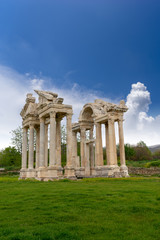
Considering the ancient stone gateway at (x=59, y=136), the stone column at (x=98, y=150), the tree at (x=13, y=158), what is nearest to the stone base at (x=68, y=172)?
the ancient stone gateway at (x=59, y=136)

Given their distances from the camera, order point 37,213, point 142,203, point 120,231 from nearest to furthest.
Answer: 1. point 120,231
2. point 37,213
3. point 142,203

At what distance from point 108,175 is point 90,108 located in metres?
9.91

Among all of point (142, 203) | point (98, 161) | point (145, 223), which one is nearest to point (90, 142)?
point (98, 161)

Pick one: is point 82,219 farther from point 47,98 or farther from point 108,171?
point 108,171

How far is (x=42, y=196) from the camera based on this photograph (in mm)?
11375

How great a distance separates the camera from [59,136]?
87.0 feet

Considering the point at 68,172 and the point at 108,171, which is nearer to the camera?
the point at 68,172

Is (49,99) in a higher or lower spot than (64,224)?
higher

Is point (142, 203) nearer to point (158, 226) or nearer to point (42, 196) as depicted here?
point (158, 226)

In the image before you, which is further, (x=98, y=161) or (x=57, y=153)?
(x=98, y=161)

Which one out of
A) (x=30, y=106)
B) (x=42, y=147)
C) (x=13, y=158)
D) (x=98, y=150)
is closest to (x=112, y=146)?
(x=98, y=150)

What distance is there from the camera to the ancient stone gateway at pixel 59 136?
2402 cm

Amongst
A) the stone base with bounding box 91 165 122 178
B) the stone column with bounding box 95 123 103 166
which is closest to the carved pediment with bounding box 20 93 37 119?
the stone column with bounding box 95 123 103 166

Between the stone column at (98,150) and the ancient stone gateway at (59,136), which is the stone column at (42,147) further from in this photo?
the stone column at (98,150)
